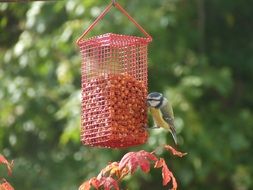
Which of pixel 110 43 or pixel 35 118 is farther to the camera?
pixel 35 118

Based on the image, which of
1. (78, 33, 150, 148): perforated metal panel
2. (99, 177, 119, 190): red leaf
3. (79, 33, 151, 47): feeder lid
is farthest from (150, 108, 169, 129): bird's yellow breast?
(99, 177, 119, 190): red leaf

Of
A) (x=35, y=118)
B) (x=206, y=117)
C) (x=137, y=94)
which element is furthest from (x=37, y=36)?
(x=137, y=94)

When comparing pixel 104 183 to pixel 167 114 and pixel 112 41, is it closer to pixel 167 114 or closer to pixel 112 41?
pixel 112 41

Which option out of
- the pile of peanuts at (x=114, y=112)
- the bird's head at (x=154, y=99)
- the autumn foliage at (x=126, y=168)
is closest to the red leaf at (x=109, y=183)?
the autumn foliage at (x=126, y=168)

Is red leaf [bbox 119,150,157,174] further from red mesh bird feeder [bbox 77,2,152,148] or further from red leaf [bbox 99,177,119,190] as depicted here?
red mesh bird feeder [bbox 77,2,152,148]

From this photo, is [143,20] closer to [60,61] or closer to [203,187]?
[60,61]

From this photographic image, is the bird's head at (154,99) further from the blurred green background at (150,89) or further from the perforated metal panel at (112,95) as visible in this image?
the blurred green background at (150,89)
